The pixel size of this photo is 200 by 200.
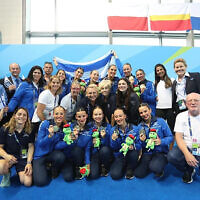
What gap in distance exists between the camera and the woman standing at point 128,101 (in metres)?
3.25

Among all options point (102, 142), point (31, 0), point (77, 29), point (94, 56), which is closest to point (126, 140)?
point (102, 142)

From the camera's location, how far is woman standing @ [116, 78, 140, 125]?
10.7ft

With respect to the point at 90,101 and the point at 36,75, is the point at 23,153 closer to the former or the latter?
the point at 90,101

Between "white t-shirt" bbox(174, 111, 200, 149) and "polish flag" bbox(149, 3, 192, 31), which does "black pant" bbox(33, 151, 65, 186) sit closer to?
"white t-shirt" bbox(174, 111, 200, 149)

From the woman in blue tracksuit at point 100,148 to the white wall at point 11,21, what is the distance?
279 inches

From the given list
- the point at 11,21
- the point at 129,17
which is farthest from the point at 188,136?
the point at 11,21

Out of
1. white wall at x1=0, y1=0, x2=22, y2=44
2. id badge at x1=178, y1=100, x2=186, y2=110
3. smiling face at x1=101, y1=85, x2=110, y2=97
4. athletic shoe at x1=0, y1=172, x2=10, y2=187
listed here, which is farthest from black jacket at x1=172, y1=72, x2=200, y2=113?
white wall at x1=0, y1=0, x2=22, y2=44

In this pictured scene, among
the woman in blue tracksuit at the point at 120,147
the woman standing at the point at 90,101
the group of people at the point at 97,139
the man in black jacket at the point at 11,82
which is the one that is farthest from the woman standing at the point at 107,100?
the man in black jacket at the point at 11,82

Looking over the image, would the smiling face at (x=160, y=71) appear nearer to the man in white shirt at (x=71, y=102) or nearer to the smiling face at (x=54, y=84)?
the man in white shirt at (x=71, y=102)

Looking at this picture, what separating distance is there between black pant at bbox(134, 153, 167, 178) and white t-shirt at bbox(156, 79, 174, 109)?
3.72 ft

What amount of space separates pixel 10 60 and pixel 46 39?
3367 millimetres

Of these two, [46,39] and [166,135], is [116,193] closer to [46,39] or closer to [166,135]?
[166,135]

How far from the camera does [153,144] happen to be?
2.60m

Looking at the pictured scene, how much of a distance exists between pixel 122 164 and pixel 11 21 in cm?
827
